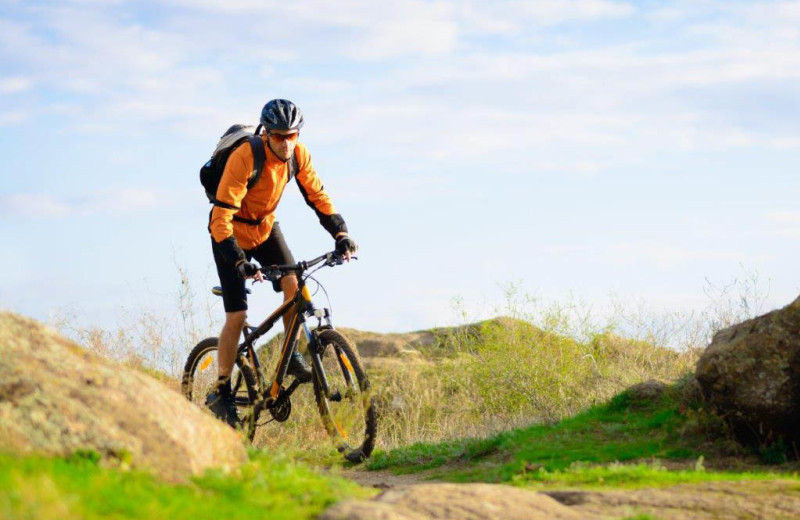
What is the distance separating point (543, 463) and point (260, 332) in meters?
3.26

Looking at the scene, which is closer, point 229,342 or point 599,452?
point 599,452

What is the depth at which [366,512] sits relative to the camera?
4.85 meters

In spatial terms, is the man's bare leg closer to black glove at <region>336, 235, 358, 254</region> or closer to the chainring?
the chainring

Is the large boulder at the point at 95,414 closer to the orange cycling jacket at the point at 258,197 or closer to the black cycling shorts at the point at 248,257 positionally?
the orange cycling jacket at the point at 258,197

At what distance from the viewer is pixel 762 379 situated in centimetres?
855

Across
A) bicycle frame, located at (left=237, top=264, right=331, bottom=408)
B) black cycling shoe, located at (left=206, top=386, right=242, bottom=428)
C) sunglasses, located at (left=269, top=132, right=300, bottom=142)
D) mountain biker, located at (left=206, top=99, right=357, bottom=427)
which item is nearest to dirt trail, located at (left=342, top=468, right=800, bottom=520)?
bicycle frame, located at (left=237, top=264, right=331, bottom=408)

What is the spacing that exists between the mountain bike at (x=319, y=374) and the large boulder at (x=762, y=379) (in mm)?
3171

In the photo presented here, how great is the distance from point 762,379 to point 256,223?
16.2 ft

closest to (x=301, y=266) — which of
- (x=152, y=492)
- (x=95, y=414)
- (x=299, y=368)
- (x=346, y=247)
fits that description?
(x=346, y=247)

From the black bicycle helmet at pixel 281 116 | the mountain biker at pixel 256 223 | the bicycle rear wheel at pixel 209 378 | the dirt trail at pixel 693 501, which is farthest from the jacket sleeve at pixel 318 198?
the dirt trail at pixel 693 501

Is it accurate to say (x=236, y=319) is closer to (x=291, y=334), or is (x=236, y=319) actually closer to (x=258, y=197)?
(x=291, y=334)

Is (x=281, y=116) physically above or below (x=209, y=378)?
above

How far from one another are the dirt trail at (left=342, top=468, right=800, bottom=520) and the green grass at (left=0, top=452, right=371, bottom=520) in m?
0.65

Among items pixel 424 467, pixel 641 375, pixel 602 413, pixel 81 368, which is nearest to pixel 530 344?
pixel 641 375
